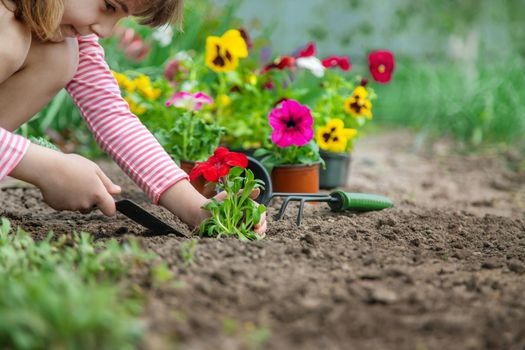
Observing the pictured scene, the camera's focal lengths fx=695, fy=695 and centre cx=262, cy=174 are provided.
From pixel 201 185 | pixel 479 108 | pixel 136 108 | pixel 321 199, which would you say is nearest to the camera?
pixel 321 199

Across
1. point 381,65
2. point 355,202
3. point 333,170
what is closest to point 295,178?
point 355,202

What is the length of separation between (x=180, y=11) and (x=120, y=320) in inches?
42.9

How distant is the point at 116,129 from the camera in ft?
6.34

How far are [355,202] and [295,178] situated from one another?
12.2 inches

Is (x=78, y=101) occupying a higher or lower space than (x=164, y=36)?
lower

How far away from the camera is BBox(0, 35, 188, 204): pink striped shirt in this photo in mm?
1847

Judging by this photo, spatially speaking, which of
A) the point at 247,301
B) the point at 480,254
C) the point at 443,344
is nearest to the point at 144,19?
the point at 247,301

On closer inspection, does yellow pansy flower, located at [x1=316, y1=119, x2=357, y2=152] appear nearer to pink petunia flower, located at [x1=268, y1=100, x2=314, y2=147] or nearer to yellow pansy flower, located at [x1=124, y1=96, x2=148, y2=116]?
pink petunia flower, located at [x1=268, y1=100, x2=314, y2=147]

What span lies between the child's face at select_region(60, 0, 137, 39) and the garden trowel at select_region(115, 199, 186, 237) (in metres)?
0.42

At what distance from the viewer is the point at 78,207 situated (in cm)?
161

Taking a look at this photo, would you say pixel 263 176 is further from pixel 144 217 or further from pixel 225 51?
pixel 225 51

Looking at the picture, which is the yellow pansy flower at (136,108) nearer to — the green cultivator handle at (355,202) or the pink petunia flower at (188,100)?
the pink petunia flower at (188,100)

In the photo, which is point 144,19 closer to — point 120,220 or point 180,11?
point 180,11

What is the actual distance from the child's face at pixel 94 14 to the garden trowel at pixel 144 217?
42 centimetres
